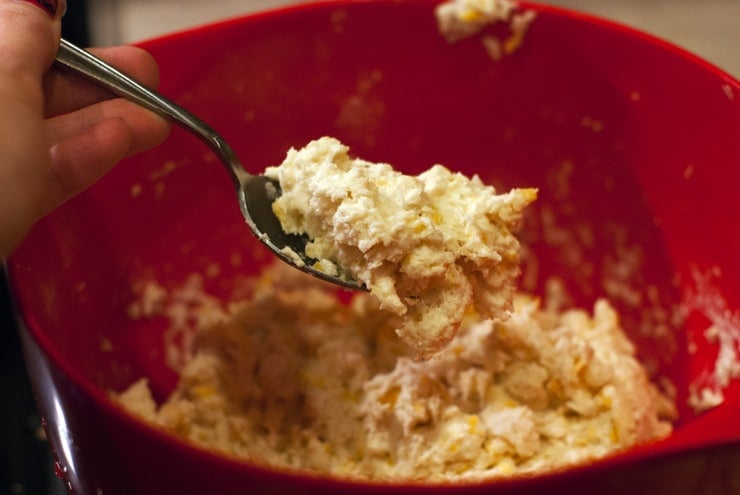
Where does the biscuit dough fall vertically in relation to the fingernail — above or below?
below

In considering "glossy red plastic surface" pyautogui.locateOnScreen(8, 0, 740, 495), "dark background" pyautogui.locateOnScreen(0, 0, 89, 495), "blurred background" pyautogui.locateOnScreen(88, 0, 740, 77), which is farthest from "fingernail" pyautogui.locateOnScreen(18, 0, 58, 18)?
"blurred background" pyautogui.locateOnScreen(88, 0, 740, 77)

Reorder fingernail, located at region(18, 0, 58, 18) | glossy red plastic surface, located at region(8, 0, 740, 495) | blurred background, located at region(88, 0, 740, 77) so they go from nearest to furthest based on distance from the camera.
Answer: fingernail, located at region(18, 0, 58, 18)
glossy red plastic surface, located at region(8, 0, 740, 495)
blurred background, located at region(88, 0, 740, 77)

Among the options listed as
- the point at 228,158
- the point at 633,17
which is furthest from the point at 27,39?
the point at 633,17

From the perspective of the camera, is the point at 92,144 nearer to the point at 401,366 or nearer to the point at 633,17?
the point at 401,366

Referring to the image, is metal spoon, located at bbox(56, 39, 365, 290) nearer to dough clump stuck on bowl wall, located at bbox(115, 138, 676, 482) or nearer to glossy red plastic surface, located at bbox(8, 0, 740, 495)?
dough clump stuck on bowl wall, located at bbox(115, 138, 676, 482)

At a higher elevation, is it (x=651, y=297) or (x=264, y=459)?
(x=651, y=297)

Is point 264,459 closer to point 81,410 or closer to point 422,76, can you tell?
point 81,410

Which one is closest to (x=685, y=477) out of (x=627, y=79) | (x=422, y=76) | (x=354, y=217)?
(x=354, y=217)
